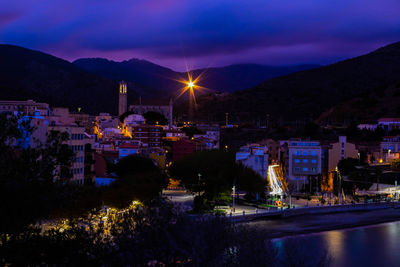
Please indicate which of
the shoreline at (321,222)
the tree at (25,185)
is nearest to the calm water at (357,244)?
the shoreline at (321,222)

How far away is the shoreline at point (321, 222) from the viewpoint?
985 inches

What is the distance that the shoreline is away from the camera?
25.0 m

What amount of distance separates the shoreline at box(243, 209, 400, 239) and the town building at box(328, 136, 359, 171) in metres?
13.9

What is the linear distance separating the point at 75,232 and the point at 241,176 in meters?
23.7

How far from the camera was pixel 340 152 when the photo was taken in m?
47.0

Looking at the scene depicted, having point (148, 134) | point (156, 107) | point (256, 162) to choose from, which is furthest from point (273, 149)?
point (156, 107)

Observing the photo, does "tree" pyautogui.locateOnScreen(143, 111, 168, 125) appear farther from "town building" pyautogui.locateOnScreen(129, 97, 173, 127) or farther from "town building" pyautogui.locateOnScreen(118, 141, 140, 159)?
"town building" pyautogui.locateOnScreen(118, 141, 140, 159)

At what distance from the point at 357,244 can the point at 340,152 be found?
962 inches

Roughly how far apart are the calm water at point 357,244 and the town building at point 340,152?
60.5 ft

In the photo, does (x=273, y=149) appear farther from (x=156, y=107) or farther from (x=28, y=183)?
(x=28, y=183)

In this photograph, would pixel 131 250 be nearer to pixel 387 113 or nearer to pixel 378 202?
pixel 378 202

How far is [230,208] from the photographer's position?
1147 inches

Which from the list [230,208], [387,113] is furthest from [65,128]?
[387,113]

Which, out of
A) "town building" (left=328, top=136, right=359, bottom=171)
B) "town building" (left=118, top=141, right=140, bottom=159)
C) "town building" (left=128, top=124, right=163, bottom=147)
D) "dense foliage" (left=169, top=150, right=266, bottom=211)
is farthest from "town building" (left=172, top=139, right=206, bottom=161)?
"dense foliage" (left=169, top=150, right=266, bottom=211)
